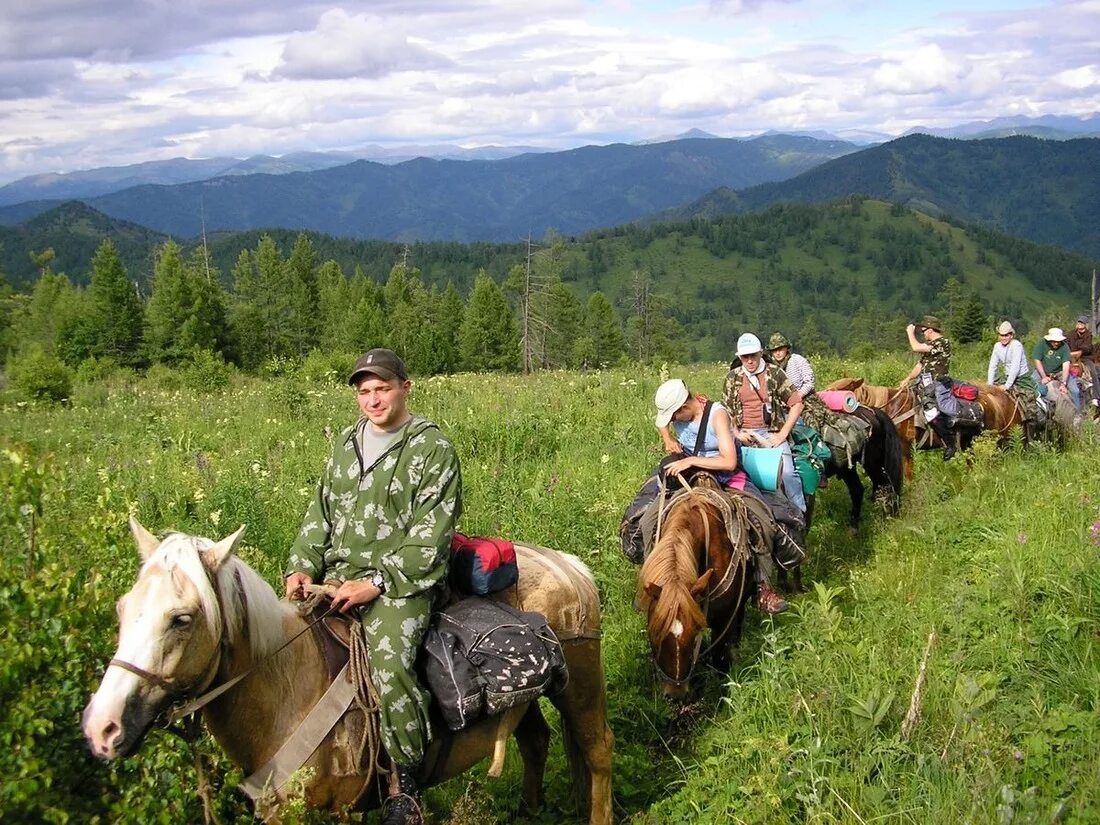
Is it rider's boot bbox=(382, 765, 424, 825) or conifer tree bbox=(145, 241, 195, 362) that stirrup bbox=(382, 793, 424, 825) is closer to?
rider's boot bbox=(382, 765, 424, 825)

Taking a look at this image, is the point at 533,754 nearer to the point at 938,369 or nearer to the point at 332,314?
the point at 938,369

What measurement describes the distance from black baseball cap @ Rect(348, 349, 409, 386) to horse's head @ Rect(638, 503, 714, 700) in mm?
2546

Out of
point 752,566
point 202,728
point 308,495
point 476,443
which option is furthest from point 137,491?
point 752,566

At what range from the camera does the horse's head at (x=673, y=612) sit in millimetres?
5359

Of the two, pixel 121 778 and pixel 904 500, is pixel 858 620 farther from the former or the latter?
pixel 121 778

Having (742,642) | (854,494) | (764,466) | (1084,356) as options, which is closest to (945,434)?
(854,494)

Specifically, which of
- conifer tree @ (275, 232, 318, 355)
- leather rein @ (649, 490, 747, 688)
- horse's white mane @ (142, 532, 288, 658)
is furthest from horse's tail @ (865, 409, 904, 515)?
conifer tree @ (275, 232, 318, 355)

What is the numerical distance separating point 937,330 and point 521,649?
10312 mm

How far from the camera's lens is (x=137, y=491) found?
8438 mm

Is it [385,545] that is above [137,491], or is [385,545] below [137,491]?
above

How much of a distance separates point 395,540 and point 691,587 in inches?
95.9

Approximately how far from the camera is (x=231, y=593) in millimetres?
3295

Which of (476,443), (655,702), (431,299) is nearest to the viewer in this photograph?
(655,702)

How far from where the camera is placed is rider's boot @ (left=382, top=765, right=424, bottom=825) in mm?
3912
